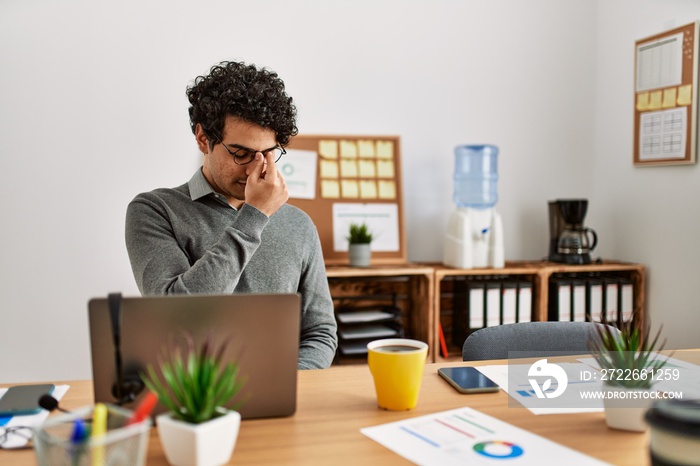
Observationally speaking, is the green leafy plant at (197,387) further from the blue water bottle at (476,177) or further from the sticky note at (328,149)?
the blue water bottle at (476,177)

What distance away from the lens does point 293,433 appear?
0.92 m

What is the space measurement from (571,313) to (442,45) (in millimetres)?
1408

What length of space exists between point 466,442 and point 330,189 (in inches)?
83.1

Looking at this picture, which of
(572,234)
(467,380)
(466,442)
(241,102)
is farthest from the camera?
(572,234)

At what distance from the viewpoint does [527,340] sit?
1501mm

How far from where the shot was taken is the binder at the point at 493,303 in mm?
2752

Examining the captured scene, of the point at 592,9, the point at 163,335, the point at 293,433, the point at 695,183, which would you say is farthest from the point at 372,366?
the point at 592,9

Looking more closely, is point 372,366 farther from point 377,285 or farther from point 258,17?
point 258,17

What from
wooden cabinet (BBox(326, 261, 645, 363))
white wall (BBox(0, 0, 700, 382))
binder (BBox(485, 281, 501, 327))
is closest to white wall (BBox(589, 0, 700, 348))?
white wall (BBox(0, 0, 700, 382))

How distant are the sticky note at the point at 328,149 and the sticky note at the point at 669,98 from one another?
4.85ft

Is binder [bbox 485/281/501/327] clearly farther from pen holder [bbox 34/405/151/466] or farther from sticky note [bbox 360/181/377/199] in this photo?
pen holder [bbox 34/405/151/466]

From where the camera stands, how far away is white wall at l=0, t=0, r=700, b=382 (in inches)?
106

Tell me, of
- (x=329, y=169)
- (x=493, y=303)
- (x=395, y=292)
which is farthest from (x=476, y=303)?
(x=329, y=169)

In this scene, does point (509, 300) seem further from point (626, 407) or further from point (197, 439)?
point (197, 439)
